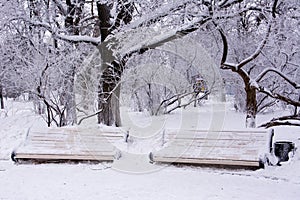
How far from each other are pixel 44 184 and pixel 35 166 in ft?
3.98

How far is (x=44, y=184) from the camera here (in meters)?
5.38

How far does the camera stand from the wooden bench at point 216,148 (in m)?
6.12

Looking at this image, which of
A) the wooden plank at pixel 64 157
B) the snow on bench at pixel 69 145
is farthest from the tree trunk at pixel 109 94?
the wooden plank at pixel 64 157

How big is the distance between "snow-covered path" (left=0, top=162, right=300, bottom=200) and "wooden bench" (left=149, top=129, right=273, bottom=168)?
7.2 inches

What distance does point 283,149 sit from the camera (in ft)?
21.6

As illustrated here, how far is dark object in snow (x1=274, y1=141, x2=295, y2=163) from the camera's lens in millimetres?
6507

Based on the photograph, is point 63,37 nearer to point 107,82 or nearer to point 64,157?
point 107,82

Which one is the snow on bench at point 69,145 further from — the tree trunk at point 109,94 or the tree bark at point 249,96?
the tree bark at point 249,96

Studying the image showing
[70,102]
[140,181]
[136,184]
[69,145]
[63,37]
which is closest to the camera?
[136,184]

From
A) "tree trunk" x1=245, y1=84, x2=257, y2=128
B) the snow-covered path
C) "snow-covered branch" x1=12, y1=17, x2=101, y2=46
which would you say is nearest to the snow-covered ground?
the snow-covered path

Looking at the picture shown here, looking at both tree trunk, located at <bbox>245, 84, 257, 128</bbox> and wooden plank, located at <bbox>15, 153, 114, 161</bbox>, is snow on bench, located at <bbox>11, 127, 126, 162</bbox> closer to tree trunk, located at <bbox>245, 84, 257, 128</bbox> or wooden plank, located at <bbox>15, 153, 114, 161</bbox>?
wooden plank, located at <bbox>15, 153, 114, 161</bbox>

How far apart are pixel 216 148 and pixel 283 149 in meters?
1.25

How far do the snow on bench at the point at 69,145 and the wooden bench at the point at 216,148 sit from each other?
0.92 m

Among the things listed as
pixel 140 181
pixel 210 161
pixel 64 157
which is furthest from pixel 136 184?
pixel 64 157
